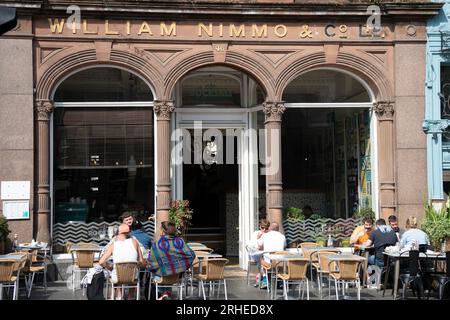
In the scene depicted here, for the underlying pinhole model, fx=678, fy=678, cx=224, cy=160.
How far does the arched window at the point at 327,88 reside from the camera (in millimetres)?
15867

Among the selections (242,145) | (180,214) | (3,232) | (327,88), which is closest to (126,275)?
(3,232)

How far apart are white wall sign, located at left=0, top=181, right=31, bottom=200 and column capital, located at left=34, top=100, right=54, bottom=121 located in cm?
142

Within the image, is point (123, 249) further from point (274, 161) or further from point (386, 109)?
point (386, 109)

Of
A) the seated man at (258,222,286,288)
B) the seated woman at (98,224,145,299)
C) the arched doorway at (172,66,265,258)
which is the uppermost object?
the arched doorway at (172,66,265,258)

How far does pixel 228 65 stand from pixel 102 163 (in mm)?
3567

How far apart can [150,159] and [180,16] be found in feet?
10.6

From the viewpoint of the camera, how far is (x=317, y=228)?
614 inches

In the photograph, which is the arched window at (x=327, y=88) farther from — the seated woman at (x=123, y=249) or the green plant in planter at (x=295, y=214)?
the seated woman at (x=123, y=249)

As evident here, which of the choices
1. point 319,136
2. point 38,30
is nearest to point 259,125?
point 319,136

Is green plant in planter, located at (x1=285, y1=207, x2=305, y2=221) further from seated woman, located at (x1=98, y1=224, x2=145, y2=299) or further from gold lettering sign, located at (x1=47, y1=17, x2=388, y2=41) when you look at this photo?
seated woman, located at (x1=98, y1=224, x2=145, y2=299)

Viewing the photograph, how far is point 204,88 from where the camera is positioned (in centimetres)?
1622

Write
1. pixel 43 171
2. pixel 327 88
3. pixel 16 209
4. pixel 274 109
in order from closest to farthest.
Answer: pixel 16 209 < pixel 43 171 < pixel 274 109 < pixel 327 88

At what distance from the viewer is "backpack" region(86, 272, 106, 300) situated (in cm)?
966

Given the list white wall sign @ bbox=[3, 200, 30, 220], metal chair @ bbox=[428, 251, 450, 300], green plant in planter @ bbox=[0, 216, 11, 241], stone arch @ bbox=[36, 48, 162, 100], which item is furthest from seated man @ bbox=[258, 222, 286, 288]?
green plant in planter @ bbox=[0, 216, 11, 241]
